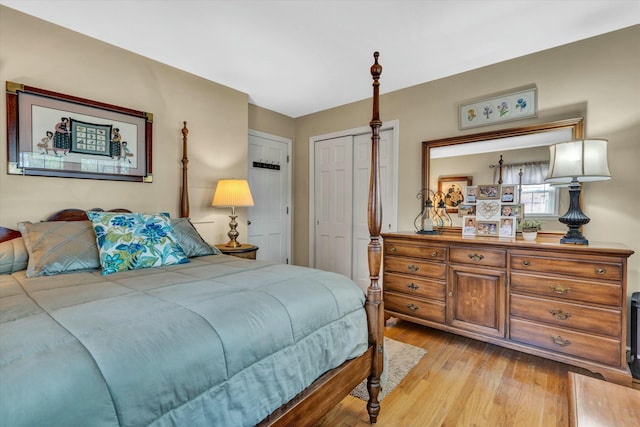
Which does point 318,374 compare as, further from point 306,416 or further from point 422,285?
point 422,285

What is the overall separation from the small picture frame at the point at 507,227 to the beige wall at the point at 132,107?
2638 millimetres

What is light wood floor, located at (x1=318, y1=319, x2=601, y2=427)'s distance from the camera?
1.62 metres

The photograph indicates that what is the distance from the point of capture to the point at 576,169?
2037 millimetres

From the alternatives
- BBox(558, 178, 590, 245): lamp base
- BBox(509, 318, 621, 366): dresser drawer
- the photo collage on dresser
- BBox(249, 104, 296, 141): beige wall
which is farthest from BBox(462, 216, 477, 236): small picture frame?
BBox(249, 104, 296, 141): beige wall

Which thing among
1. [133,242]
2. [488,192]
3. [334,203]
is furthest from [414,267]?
[133,242]

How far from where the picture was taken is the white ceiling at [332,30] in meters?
1.99

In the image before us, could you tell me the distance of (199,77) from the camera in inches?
119

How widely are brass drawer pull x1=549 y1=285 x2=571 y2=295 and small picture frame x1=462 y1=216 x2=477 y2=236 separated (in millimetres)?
707

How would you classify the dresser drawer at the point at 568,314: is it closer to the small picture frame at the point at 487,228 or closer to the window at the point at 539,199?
the small picture frame at the point at 487,228

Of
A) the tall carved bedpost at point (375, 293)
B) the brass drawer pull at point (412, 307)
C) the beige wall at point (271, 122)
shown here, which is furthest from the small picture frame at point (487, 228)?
the beige wall at point (271, 122)

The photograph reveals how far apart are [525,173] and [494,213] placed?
1.41 ft

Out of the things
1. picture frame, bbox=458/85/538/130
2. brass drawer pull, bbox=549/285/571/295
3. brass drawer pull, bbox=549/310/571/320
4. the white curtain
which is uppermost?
picture frame, bbox=458/85/538/130

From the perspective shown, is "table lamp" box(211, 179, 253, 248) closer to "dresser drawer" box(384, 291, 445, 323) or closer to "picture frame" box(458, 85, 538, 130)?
"dresser drawer" box(384, 291, 445, 323)

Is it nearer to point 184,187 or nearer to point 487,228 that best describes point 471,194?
point 487,228
